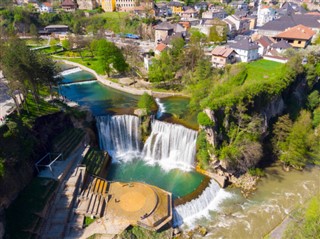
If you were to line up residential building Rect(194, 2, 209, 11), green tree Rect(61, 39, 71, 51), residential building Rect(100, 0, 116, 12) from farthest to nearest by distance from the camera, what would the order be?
residential building Rect(100, 0, 116, 12) → residential building Rect(194, 2, 209, 11) → green tree Rect(61, 39, 71, 51)

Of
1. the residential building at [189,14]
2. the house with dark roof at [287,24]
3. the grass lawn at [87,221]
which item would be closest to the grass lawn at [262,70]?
the house with dark roof at [287,24]

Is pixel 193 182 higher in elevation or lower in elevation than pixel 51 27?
lower

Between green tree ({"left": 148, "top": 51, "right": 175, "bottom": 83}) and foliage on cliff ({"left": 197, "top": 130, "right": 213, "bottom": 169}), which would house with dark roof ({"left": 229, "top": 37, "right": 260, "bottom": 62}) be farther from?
foliage on cliff ({"left": 197, "top": 130, "right": 213, "bottom": 169})

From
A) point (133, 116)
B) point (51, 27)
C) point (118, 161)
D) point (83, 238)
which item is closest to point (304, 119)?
point (133, 116)

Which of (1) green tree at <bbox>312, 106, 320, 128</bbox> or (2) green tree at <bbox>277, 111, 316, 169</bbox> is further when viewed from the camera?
(1) green tree at <bbox>312, 106, 320, 128</bbox>

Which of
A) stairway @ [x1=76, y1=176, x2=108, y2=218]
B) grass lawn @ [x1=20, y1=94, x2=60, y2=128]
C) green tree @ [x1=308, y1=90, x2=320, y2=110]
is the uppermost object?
grass lawn @ [x1=20, y1=94, x2=60, y2=128]

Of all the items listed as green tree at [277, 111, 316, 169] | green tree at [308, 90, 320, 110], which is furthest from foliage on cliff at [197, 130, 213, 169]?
green tree at [308, 90, 320, 110]

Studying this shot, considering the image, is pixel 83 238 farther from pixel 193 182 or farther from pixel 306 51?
pixel 306 51
